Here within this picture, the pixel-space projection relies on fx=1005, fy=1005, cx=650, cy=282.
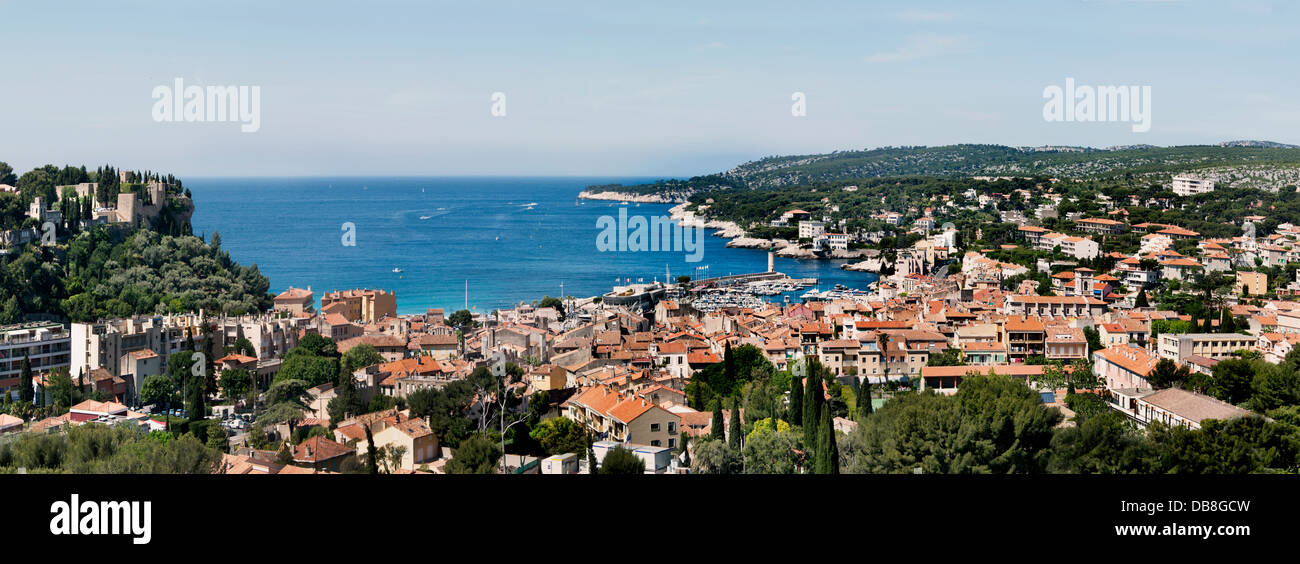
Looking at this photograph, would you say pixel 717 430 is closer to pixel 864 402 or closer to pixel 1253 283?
pixel 864 402

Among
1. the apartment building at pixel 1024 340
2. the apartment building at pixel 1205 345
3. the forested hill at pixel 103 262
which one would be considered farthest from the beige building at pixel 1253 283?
the forested hill at pixel 103 262

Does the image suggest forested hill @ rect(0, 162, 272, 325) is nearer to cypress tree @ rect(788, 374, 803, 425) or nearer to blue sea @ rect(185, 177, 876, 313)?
blue sea @ rect(185, 177, 876, 313)

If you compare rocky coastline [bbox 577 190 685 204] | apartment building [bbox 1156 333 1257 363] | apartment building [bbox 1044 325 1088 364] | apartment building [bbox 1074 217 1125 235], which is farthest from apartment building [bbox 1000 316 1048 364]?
rocky coastline [bbox 577 190 685 204]

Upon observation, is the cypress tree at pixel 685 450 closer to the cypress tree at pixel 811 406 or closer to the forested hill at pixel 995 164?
the cypress tree at pixel 811 406

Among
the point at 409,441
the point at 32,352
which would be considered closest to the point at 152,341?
the point at 32,352

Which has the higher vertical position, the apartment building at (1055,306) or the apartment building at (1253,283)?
the apartment building at (1253,283)
